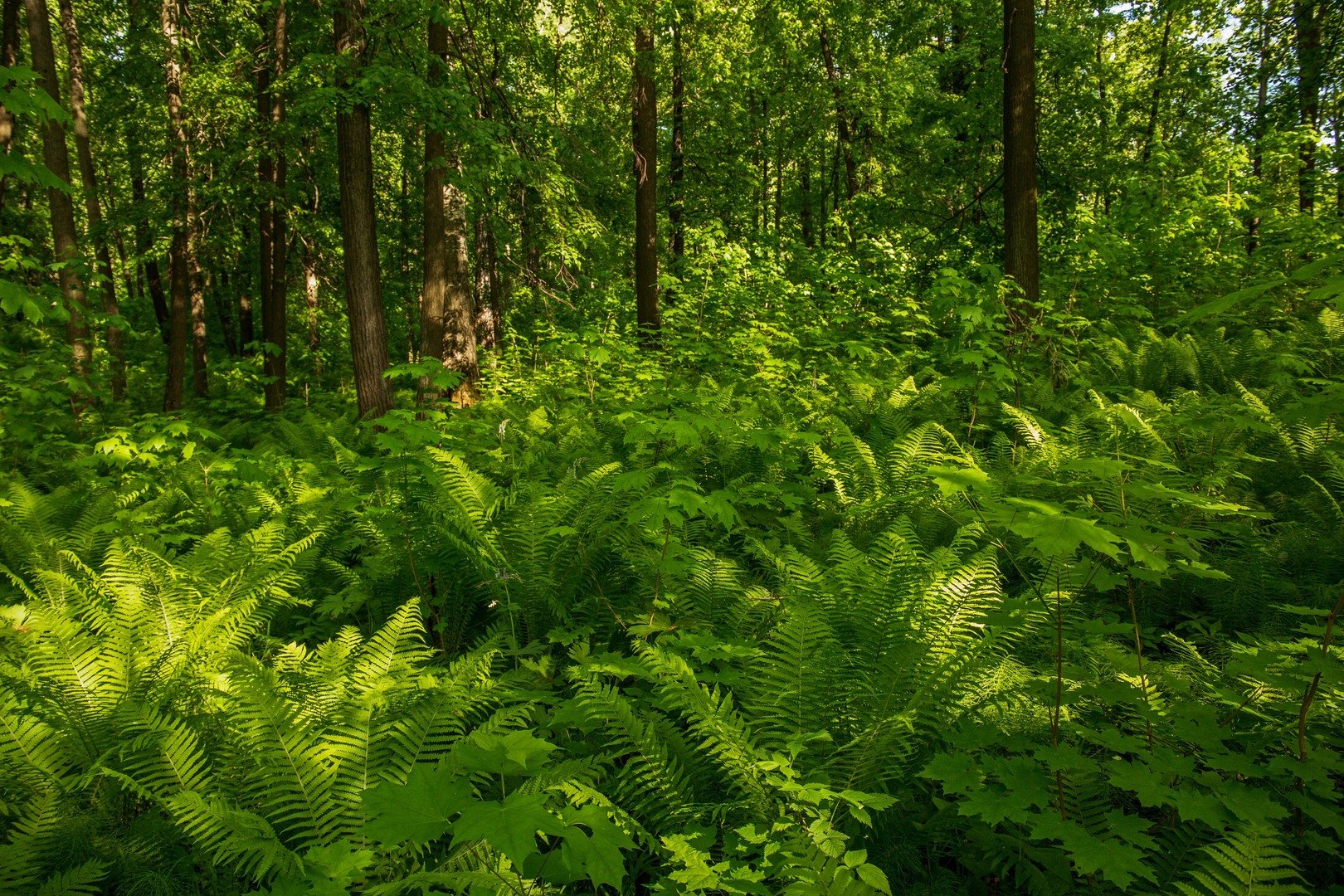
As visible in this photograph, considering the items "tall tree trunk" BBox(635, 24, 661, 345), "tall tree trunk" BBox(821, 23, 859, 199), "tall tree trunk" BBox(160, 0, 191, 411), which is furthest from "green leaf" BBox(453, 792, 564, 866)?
"tall tree trunk" BBox(821, 23, 859, 199)

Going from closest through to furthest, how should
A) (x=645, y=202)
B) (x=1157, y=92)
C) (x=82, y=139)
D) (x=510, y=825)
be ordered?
(x=510, y=825) → (x=82, y=139) → (x=645, y=202) → (x=1157, y=92)

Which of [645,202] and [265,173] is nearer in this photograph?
[265,173]

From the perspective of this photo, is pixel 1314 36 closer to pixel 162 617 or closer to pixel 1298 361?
pixel 1298 361

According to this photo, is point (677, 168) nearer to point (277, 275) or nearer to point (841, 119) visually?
point (841, 119)

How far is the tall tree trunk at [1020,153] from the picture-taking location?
643cm

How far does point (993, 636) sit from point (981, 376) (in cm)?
310

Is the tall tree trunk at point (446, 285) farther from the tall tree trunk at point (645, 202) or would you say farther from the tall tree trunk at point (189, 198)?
the tall tree trunk at point (189, 198)

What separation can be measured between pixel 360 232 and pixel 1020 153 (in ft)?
20.2

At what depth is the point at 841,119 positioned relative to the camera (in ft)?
45.1

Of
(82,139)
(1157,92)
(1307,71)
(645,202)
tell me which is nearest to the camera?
(1307,71)

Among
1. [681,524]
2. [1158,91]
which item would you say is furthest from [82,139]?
[1158,91]

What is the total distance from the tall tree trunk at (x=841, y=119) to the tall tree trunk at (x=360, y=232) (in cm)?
914

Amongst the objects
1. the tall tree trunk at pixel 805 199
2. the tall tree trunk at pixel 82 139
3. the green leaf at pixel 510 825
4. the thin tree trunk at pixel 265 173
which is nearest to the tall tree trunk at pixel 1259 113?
the tall tree trunk at pixel 805 199

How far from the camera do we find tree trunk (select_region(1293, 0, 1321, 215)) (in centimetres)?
675
